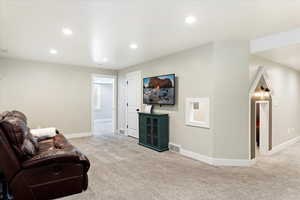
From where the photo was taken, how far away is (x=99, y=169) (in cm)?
318

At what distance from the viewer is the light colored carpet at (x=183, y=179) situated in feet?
7.55

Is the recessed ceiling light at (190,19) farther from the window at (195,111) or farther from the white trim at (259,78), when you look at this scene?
the white trim at (259,78)

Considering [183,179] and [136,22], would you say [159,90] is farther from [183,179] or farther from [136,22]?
[183,179]

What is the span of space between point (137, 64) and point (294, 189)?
4.85 m

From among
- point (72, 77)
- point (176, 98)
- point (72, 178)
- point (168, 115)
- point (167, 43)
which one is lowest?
point (72, 178)

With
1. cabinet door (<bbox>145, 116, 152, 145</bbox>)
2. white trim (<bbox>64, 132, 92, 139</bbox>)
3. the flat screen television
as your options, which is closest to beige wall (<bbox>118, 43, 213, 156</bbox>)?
the flat screen television

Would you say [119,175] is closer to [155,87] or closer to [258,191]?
[258,191]

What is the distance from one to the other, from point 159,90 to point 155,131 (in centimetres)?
113

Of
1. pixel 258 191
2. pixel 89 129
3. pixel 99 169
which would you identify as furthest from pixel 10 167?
pixel 89 129

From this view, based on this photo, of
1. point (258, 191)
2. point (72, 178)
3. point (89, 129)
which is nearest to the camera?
point (72, 178)

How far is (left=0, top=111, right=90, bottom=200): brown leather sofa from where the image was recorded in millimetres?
1854

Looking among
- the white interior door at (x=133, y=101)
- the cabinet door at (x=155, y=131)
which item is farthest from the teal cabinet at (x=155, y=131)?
the white interior door at (x=133, y=101)

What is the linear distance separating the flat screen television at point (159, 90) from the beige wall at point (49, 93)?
2375 mm

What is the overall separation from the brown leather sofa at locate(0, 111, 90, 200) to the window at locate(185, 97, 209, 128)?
8.23 feet
